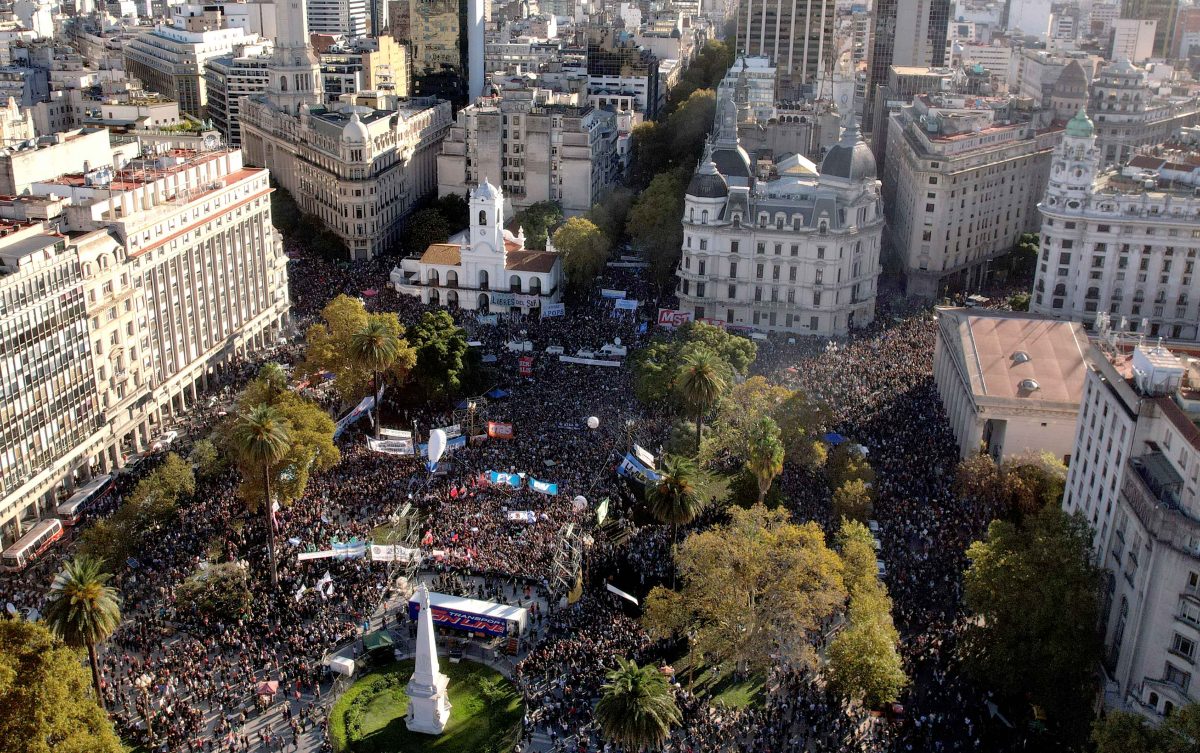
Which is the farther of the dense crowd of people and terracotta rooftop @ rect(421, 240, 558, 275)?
terracotta rooftop @ rect(421, 240, 558, 275)

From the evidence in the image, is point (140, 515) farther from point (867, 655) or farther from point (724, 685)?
point (867, 655)

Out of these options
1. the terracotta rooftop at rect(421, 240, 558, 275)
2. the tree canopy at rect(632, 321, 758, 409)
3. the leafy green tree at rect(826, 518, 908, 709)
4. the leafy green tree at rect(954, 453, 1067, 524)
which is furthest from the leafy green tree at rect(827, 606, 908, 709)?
the terracotta rooftop at rect(421, 240, 558, 275)

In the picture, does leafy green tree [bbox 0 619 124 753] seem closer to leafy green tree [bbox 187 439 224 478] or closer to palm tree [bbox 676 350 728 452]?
leafy green tree [bbox 187 439 224 478]

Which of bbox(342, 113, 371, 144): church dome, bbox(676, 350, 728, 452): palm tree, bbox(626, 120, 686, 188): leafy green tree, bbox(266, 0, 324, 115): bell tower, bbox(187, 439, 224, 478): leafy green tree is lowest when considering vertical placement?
bbox(187, 439, 224, 478): leafy green tree

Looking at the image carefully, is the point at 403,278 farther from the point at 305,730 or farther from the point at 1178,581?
the point at 1178,581

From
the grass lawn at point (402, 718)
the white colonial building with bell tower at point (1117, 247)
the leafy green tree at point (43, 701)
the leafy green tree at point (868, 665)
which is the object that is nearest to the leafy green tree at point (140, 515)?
the grass lawn at point (402, 718)

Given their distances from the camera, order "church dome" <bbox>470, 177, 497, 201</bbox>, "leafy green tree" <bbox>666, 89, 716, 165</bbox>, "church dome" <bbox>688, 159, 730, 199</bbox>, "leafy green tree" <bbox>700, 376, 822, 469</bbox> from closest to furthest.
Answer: "leafy green tree" <bbox>700, 376, 822, 469</bbox>, "church dome" <bbox>688, 159, 730, 199</bbox>, "church dome" <bbox>470, 177, 497, 201</bbox>, "leafy green tree" <bbox>666, 89, 716, 165</bbox>
